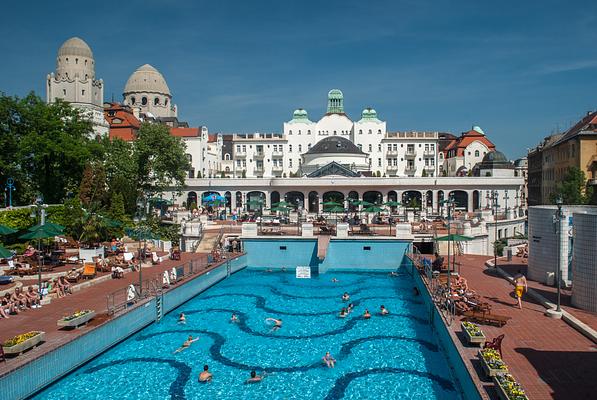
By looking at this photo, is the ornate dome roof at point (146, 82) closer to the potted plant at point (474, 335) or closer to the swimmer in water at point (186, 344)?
the swimmer in water at point (186, 344)

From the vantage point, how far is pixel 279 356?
55.5 ft

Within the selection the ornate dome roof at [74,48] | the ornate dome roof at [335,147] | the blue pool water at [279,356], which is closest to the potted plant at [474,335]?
the blue pool water at [279,356]

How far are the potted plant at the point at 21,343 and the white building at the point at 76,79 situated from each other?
6098cm

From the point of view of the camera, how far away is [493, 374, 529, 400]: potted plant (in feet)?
31.9

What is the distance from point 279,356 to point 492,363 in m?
7.85

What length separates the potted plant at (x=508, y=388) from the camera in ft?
31.9

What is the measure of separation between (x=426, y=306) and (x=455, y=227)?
619 inches

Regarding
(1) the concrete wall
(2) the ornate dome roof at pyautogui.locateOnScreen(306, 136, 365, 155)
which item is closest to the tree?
(2) the ornate dome roof at pyautogui.locateOnScreen(306, 136, 365, 155)

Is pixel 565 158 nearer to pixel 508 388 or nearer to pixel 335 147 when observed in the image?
pixel 335 147

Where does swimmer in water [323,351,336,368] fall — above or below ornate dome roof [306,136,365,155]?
below

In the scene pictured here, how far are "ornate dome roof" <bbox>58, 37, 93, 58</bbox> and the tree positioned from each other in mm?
36562

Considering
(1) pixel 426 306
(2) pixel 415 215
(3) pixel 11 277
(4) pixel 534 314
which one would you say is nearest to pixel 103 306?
(3) pixel 11 277

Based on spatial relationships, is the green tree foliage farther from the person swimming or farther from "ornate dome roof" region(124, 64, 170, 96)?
"ornate dome roof" region(124, 64, 170, 96)

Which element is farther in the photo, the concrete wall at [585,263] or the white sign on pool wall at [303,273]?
the white sign on pool wall at [303,273]
